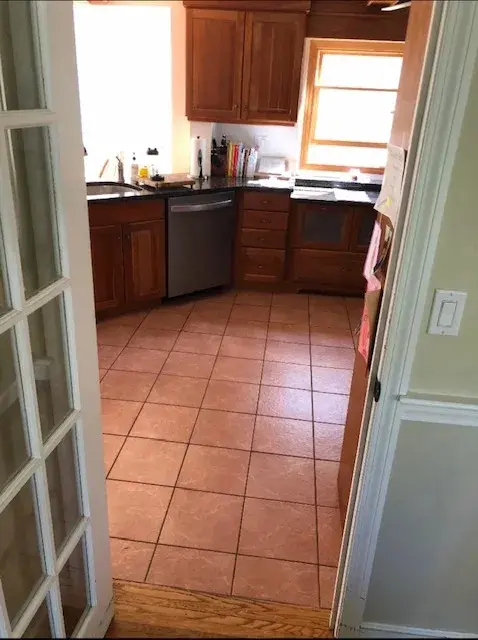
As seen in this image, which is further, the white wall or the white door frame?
the white wall

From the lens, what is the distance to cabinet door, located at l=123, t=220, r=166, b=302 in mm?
3826

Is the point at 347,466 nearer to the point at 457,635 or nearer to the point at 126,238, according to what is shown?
the point at 457,635

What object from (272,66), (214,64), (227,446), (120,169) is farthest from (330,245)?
(227,446)

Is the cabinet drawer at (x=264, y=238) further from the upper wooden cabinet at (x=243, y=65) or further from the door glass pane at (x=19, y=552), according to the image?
the door glass pane at (x=19, y=552)

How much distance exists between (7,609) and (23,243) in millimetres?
815

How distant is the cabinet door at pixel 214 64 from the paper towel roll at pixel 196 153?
0.58ft

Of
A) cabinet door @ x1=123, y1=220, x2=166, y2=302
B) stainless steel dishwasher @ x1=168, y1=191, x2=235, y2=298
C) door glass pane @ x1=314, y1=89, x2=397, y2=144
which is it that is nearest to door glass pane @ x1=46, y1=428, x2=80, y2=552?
cabinet door @ x1=123, y1=220, x2=166, y2=302

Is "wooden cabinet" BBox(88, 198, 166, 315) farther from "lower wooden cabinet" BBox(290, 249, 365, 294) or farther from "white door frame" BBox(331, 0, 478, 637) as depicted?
"white door frame" BBox(331, 0, 478, 637)

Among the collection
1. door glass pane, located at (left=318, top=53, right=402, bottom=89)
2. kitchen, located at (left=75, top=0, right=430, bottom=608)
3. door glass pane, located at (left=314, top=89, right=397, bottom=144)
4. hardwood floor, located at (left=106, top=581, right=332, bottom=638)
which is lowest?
hardwood floor, located at (left=106, top=581, right=332, bottom=638)

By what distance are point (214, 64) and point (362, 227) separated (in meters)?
1.68

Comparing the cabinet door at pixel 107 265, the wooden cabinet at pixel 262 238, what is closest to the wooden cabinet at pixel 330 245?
the wooden cabinet at pixel 262 238

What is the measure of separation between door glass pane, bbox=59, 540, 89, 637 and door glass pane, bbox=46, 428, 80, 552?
0.31 ft

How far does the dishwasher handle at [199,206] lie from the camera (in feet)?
12.9

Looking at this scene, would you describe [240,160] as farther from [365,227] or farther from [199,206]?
[365,227]
